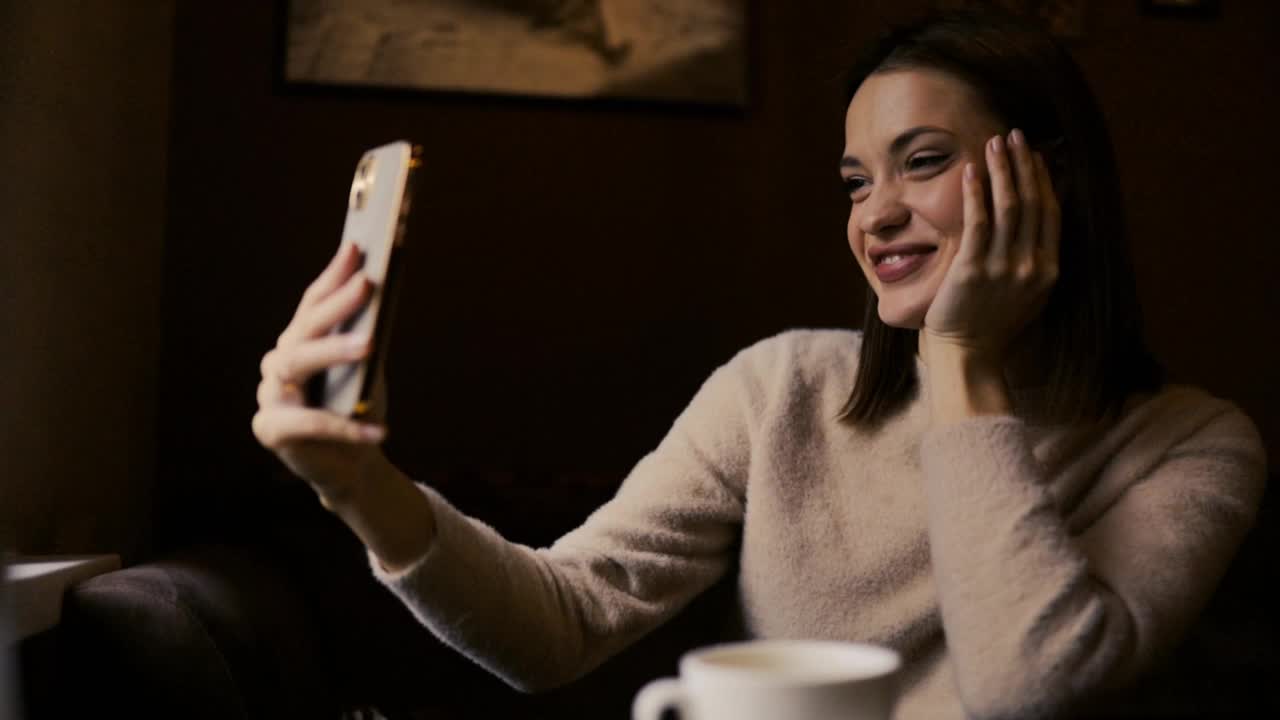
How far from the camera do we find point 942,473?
3.36 feet

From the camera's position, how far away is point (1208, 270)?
2.46 metres

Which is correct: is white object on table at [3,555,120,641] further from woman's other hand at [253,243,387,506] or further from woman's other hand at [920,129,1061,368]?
woman's other hand at [920,129,1061,368]

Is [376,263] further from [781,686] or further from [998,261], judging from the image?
[998,261]

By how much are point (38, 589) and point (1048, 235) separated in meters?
0.99

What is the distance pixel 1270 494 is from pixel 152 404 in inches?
70.9

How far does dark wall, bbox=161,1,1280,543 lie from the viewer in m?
2.17

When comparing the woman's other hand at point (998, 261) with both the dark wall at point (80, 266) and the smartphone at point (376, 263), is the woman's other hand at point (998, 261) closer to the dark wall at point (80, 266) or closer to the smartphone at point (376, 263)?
the smartphone at point (376, 263)

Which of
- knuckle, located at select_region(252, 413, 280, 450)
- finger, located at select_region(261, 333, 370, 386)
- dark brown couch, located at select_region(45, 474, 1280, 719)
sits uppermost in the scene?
finger, located at select_region(261, 333, 370, 386)

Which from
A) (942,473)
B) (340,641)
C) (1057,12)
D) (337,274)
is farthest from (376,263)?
(1057,12)

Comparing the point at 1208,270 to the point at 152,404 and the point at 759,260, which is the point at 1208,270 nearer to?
the point at 759,260

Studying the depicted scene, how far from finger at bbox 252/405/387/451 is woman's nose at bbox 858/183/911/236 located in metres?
0.62

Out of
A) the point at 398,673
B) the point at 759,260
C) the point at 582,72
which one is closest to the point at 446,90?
the point at 582,72

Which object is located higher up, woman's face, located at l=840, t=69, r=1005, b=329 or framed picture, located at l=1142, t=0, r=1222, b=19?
framed picture, located at l=1142, t=0, r=1222, b=19

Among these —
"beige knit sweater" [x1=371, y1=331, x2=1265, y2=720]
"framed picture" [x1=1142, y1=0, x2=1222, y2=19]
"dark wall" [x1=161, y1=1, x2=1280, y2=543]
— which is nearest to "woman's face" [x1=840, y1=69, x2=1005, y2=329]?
"beige knit sweater" [x1=371, y1=331, x2=1265, y2=720]
